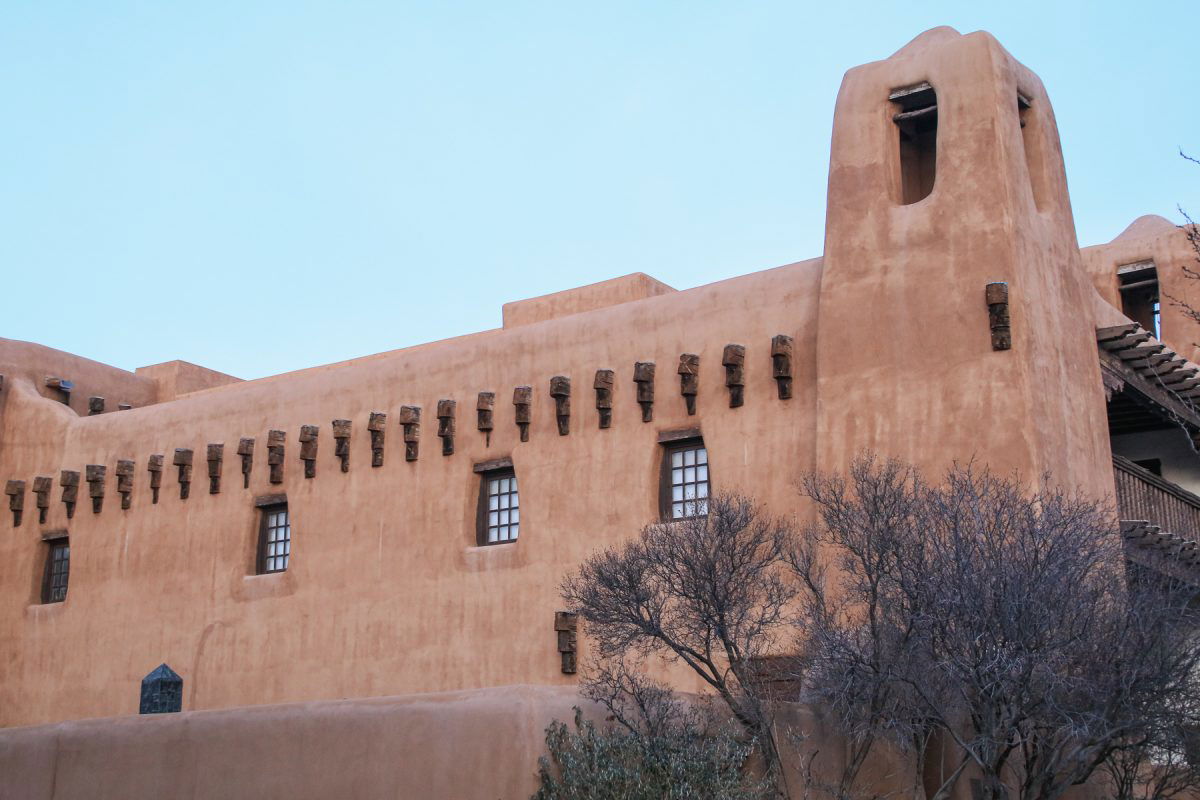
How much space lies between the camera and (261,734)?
14469 millimetres

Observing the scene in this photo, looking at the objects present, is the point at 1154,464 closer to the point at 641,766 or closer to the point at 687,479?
the point at 687,479

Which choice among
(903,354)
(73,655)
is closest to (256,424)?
(73,655)

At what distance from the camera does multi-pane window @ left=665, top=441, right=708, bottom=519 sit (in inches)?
710

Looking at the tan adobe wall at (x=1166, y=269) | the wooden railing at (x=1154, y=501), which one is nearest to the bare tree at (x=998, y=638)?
the wooden railing at (x=1154, y=501)

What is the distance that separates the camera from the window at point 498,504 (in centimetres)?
1977

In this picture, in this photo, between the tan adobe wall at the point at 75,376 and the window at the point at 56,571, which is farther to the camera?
the tan adobe wall at the point at 75,376

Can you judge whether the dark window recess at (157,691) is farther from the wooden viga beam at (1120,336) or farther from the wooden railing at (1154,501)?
the wooden viga beam at (1120,336)

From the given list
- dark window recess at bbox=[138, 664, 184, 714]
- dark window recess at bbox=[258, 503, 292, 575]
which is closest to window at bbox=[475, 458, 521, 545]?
dark window recess at bbox=[258, 503, 292, 575]

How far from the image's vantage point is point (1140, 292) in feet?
80.7

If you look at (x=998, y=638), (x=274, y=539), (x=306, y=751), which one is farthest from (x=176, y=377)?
(x=998, y=638)

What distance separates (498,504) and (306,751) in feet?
21.0

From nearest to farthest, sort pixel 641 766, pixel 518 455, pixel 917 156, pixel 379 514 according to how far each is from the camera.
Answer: pixel 641 766
pixel 917 156
pixel 518 455
pixel 379 514

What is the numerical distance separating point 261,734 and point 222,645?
790 cm

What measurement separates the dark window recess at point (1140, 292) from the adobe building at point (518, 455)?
0.06m
